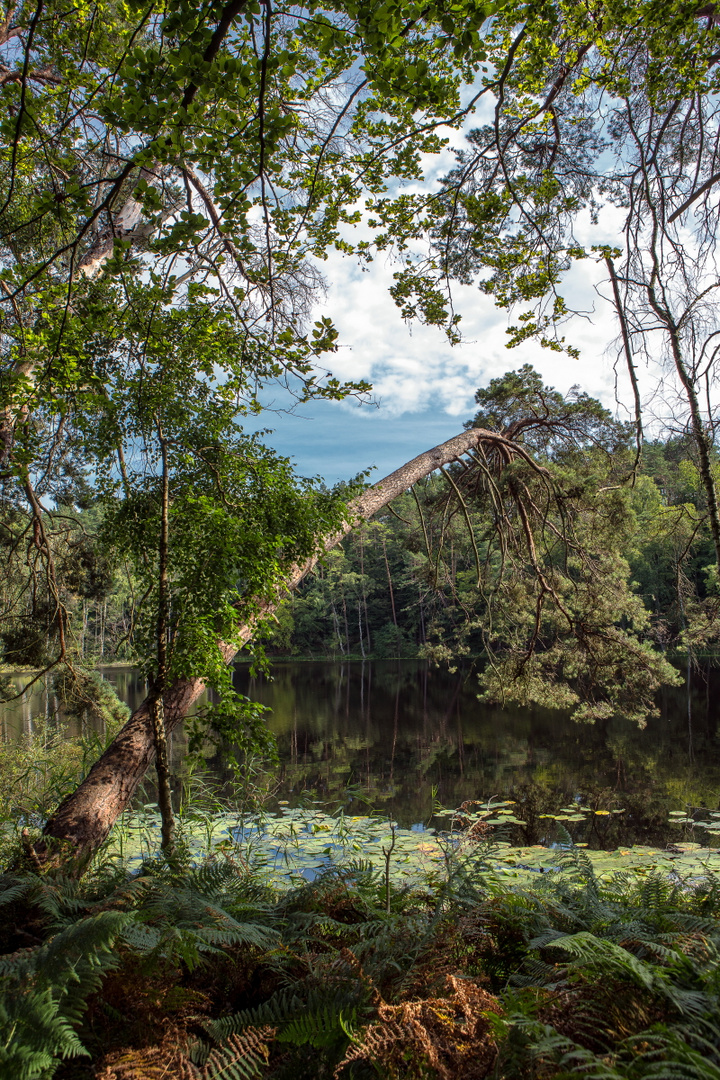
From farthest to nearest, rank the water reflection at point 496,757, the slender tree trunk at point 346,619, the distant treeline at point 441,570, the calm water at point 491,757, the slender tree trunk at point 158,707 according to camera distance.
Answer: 1. the slender tree trunk at point 346,619
2. the water reflection at point 496,757
3. the calm water at point 491,757
4. the distant treeline at point 441,570
5. the slender tree trunk at point 158,707

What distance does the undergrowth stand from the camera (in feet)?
4.38

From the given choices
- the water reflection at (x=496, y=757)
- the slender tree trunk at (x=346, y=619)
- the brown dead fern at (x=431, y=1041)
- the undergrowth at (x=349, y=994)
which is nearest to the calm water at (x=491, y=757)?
the water reflection at (x=496, y=757)

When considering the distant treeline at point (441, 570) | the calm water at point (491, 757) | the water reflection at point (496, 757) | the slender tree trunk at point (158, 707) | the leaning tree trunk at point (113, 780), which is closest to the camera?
the slender tree trunk at point (158, 707)

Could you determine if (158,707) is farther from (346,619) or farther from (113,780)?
(346,619)

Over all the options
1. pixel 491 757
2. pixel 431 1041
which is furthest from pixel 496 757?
pixel 431 1041

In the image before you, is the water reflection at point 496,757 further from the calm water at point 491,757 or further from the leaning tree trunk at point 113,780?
the leaning tree trunk at point 113,780

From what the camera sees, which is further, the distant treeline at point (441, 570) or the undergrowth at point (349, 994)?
the distant treeline at point (441, 570)

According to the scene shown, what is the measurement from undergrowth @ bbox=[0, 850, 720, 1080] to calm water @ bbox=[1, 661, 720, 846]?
250cm

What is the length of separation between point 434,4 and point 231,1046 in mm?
3519

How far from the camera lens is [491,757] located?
14320 mm

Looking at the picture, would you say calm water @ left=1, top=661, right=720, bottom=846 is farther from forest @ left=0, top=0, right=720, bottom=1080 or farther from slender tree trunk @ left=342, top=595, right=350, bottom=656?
slender tree trunk @ left=342, top=595, right=350, bottom=656

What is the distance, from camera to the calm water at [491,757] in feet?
34.0

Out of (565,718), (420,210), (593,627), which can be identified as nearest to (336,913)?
(420,210)

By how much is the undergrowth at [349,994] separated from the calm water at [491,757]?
2497 millimetres
